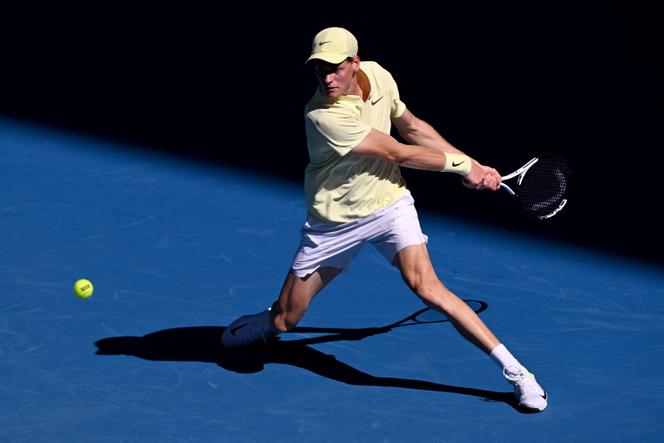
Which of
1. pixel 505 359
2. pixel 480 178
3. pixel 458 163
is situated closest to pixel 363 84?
pixel 458 163

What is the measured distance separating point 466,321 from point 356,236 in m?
0.74

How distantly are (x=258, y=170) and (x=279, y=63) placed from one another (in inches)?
74.3

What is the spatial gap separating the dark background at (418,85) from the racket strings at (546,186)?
1.61 metres

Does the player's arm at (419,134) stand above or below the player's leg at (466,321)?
above

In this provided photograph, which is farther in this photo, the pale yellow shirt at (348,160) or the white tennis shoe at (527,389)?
the white tennis shoe at (527,389)

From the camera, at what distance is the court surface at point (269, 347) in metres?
8.30

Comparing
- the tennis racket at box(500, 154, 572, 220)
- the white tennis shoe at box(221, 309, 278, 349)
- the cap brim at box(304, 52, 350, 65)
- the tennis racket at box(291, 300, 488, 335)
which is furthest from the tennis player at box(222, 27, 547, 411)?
the tennis racket at box(291, 300, 488, 335)

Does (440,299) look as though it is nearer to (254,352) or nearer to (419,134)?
(419,134)

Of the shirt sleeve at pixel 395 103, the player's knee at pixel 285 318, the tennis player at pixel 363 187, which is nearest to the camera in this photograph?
the tennis player at pixel 363 187

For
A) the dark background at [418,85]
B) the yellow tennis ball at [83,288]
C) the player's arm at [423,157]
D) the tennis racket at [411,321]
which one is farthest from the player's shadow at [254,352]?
the dark background at [418,85]

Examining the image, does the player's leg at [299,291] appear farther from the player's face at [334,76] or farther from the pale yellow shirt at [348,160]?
the player's face at [334,76]

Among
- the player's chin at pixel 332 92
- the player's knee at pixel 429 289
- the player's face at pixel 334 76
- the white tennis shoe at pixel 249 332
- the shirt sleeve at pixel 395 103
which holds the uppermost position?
the player's face at pixel 334 76

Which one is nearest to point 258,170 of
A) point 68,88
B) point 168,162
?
point 168,162

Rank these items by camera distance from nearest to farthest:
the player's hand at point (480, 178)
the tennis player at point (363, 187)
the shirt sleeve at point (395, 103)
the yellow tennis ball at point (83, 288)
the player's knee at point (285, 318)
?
the tennis player at point (363, 187) < the player's hand at point (480, 178) < the shirt sleeve at point (395, 103) < the player's knee at point (285, 318) < the yellow tennis ball at point (83, 288)
